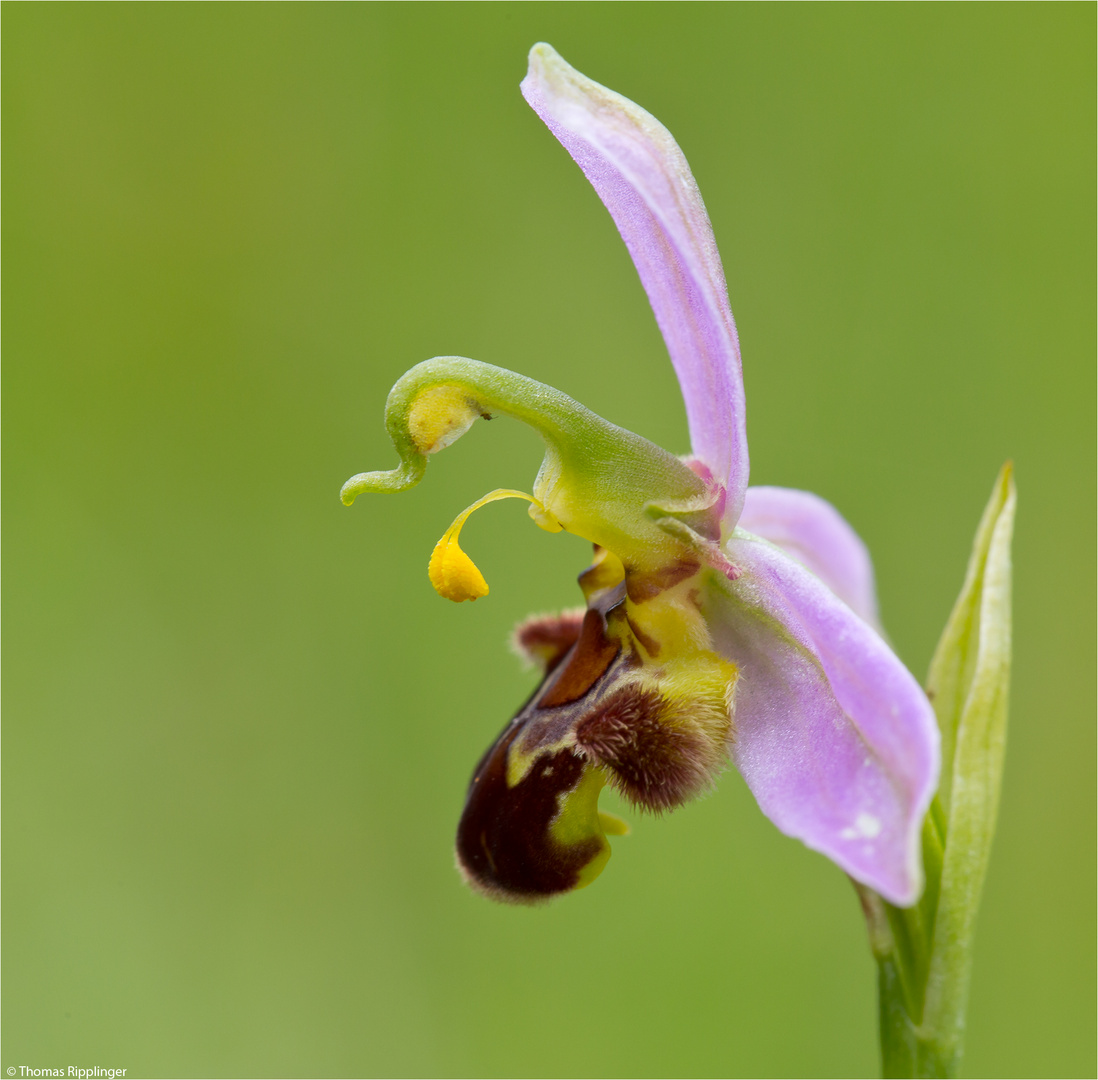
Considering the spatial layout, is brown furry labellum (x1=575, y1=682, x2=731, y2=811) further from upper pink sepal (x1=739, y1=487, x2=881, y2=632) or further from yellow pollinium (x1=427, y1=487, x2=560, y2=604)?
upper pink sepal (x1=739, y1=487, x2=881, y2=632)

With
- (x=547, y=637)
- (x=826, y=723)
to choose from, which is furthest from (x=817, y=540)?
(x=826, y=723)

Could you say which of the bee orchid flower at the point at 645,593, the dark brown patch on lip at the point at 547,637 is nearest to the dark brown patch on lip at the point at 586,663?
the bee orchid flower at the point at 645,593

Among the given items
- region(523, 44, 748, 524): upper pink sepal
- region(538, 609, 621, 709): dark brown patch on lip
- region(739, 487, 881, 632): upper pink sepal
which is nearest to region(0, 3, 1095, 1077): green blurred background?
region(739, 487, 881, 632): upper pink sepal

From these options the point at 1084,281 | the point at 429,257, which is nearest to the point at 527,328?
the point at 429,257

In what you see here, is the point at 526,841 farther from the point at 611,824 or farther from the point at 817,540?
the point at 817,540

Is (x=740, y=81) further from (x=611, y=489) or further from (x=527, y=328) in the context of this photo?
(x=611, y=489)

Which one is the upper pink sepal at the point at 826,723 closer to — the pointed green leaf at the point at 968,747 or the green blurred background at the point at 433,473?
the pointed green leaf at the point at 968,747
